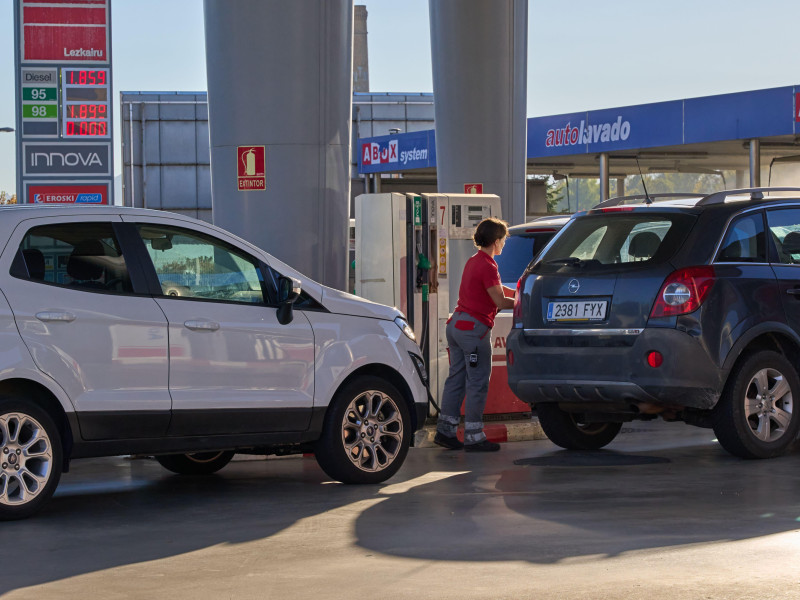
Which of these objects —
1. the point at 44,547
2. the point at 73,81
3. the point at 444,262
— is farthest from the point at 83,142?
the point at 44,547

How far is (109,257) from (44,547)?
2008mm

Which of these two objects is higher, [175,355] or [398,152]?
[398,152]

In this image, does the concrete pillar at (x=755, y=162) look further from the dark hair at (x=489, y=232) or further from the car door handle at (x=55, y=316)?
→ the car door handle at (x=55, y=316)

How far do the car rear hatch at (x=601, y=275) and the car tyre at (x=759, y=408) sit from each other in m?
0.86

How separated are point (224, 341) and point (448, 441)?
3.32 meters

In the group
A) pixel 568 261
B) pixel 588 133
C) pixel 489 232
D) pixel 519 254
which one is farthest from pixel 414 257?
pixel 588 133

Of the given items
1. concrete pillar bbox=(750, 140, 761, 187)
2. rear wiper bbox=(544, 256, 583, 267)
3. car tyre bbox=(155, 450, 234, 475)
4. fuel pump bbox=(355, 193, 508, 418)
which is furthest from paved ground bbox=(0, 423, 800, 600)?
concrete pillar bbox=(750, 140, 761, 187)

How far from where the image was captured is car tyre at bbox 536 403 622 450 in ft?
35.4

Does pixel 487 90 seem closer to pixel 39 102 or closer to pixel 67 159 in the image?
pixel 67 159

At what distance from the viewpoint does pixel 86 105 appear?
47.7 ft

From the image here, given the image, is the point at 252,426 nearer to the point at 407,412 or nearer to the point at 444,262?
the point at 407,412

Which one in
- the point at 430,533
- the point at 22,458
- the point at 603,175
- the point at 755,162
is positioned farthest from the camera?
the point at 603,175

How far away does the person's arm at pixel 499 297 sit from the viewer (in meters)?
10.9

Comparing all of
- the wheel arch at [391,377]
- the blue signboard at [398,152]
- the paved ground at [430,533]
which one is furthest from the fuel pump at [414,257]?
the blue signboard at [398,152]
